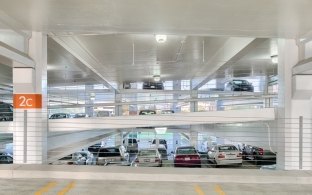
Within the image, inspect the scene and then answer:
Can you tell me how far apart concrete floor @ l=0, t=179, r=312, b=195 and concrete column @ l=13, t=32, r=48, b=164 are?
2.86ft

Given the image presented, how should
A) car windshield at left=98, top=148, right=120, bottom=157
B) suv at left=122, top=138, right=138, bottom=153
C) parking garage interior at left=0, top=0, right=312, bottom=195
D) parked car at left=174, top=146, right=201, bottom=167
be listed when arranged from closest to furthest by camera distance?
parking garage interior at left=0, top=0, right=312, bottom=195 → parked car at left=174, top=146, right=201, bottom=167 → car windshield at left=98, top=148, right=120, bottom=157 → suv at left=122, top=138, right=138, bottom=153

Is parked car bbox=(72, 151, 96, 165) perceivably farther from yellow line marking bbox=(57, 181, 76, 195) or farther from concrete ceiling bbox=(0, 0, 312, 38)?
concrete ceiling bbox=(0, 0, 312, 38)

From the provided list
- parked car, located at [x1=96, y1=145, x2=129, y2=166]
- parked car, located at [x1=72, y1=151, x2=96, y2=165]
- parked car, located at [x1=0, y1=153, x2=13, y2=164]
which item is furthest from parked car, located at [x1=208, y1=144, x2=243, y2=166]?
parked car, located at [x1=0, y1=153, x2=13, y2=164]

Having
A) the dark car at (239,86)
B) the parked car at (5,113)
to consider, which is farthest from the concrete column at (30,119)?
the dark car at (239,86)

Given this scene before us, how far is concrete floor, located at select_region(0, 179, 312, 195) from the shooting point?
16.8 ft

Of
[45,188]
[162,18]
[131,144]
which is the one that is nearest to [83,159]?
[131,144]

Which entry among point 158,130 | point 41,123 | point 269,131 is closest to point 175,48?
point 269,131

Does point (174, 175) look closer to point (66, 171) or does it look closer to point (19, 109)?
point (66, 171)

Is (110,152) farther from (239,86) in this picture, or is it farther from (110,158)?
(239,86)

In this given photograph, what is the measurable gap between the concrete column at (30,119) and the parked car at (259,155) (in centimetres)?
855

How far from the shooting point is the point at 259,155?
1388 cm

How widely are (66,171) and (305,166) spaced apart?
498 centimetres

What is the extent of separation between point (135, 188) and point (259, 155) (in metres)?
9.96

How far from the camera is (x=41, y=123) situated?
6.64 m
